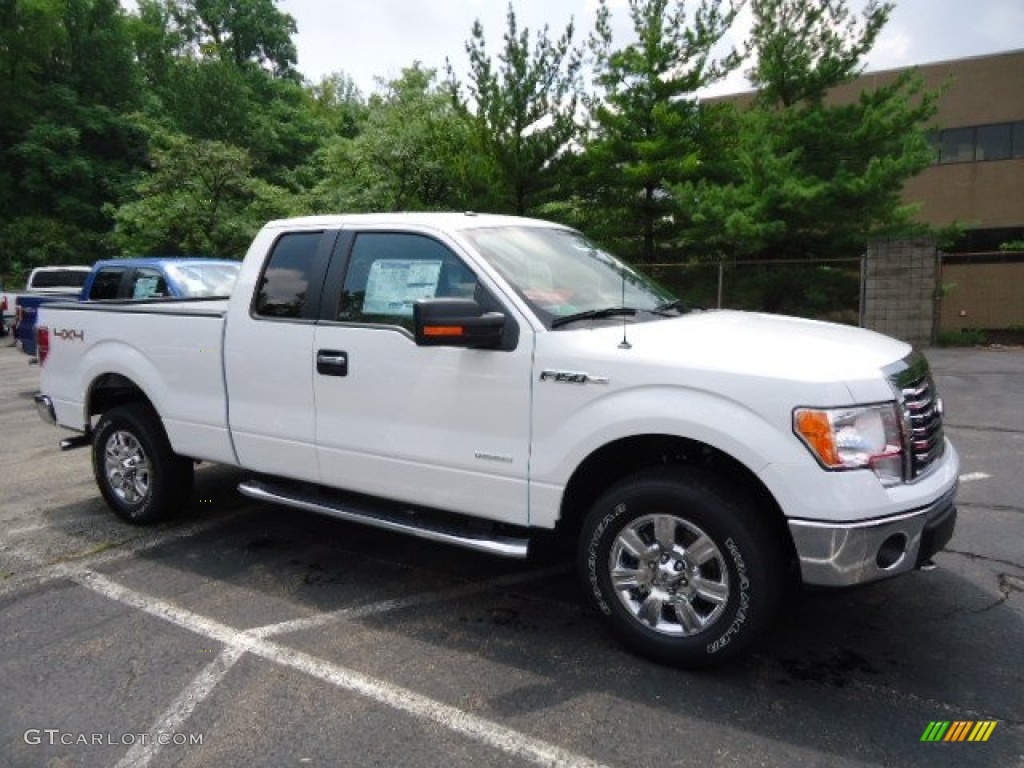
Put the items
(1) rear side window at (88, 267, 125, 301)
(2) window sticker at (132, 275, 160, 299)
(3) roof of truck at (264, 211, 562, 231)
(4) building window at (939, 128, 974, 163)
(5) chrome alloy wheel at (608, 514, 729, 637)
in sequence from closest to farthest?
(5) chrome alloy wheel at (608, 514, 729, 637) → (3) roof of truck at (264, 211, 562, 231) → (2) window sticker at (132, 275, 160, 299) → (1) rear side window at (88, 267, 125, 301) → (4) building window at (939, 128, 974, 163)

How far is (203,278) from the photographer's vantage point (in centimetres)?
966

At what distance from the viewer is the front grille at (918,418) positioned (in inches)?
121

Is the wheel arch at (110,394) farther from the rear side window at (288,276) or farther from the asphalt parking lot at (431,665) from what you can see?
the rear side window at (288,276)

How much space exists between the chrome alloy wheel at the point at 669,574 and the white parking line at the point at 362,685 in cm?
77

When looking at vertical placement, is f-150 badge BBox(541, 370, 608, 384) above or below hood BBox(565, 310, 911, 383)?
below

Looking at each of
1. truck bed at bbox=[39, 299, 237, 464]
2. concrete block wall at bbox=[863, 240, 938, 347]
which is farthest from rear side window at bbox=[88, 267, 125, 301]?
concrete block wall at bbox=[863, 240, 938, 347]

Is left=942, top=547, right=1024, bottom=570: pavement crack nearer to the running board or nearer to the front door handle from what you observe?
the running board

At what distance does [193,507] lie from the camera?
19.1ft

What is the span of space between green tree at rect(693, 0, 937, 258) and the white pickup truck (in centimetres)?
1202

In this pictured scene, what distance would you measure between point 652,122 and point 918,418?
14566 millimetres

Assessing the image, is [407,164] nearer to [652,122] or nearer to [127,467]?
[652,122]

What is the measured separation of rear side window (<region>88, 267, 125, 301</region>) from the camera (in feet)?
32.7

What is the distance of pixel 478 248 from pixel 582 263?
2.25ft

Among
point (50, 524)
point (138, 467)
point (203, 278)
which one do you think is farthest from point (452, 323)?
point (203, 278)
